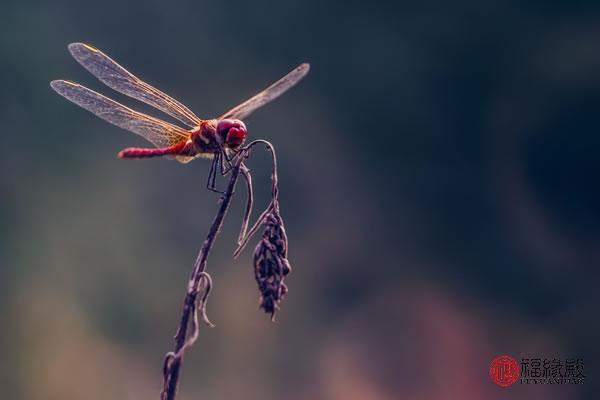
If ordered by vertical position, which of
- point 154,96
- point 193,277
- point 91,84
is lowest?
point 193,277

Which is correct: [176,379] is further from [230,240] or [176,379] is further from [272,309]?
[230,240]

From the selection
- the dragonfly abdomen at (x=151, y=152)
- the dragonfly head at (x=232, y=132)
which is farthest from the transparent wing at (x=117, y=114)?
the dragonfly head at (x=232, y=132)

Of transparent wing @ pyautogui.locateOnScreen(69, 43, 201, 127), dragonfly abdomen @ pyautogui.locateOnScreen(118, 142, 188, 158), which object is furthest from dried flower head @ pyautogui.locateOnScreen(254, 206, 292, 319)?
transparent wing @ pyautogui.locateOnScreen(69, 43, 201, 127)

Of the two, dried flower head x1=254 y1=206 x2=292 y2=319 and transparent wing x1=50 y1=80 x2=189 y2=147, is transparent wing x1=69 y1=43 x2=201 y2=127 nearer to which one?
transparent wing x1=50 y1=80 x2=189 y2=147

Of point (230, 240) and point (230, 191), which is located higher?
point (230, 240)

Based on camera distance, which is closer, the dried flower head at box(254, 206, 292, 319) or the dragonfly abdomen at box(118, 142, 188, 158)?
the dried flower head at box(254, 206, 292, 319)

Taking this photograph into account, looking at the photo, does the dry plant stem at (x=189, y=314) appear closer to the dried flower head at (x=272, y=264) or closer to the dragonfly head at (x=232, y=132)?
the dried flower head at (x=272, y=264)

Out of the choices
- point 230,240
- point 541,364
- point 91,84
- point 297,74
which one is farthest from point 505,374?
point 91,84
